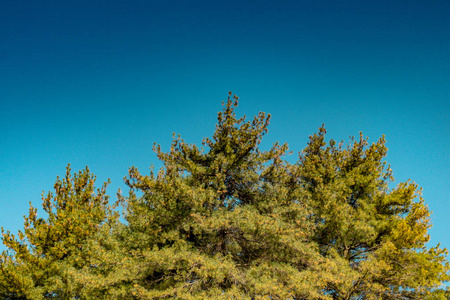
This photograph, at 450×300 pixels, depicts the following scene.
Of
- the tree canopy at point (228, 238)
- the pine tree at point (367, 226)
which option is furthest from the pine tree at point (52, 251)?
→ the pine tree at point (367, 226)

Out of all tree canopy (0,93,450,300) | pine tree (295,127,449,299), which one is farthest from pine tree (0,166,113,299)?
pine tree (295,127,449,299)

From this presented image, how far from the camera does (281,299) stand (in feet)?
26.6

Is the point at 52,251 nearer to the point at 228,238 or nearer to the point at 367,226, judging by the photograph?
the point at 228,238

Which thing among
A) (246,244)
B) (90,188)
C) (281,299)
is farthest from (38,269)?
(281,299)

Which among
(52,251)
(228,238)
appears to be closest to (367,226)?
(228,238)

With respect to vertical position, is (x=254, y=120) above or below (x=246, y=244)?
above

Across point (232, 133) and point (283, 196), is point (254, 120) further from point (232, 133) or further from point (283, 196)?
point (283, 196)

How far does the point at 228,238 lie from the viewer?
10.6 m

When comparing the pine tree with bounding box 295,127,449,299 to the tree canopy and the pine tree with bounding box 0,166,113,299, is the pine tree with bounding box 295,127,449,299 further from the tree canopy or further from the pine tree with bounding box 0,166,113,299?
the pine tree with bounding box 0,166,113,299

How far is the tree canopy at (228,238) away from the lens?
8.92 m

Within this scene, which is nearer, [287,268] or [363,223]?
[287,268]

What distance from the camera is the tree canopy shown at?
892 centimetres

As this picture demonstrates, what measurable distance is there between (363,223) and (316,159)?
4206 mm

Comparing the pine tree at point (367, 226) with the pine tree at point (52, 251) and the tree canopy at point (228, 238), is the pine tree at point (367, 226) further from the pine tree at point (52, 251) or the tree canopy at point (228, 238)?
the pine tree at point (52, 251)
